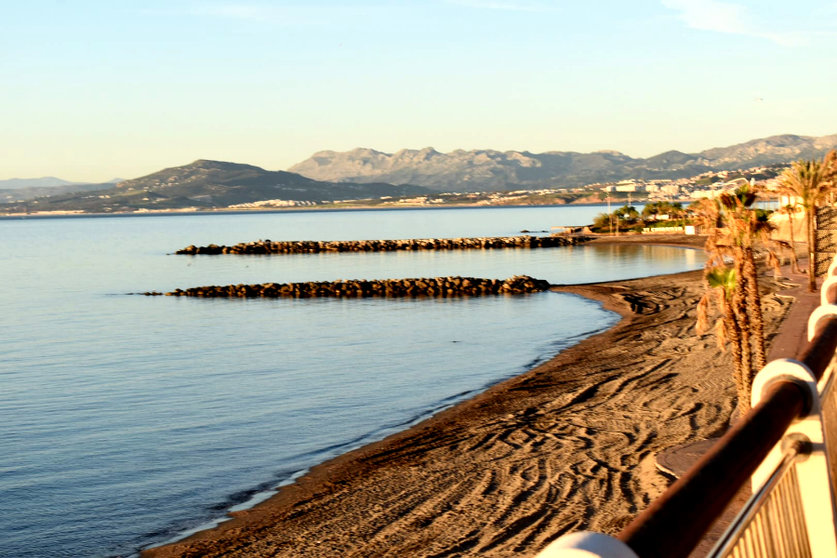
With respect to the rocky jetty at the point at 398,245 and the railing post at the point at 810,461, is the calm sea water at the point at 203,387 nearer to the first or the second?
the railing post at the point at 810,461

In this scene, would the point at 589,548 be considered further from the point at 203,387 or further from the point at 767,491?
the point at 203,387

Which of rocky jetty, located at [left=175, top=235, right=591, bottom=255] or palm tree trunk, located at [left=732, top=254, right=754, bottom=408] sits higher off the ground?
palm tree trunk, located at [left=732, top=254, right=754, bottom=408]

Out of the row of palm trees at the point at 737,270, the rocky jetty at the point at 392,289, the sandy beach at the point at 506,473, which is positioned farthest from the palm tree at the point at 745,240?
the rocky jetty at the point at 392,289

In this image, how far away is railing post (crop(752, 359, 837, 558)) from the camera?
3137mm

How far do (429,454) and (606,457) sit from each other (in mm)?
4479

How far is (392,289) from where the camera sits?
7512cm

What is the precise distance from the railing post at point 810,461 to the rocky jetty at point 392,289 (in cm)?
6744

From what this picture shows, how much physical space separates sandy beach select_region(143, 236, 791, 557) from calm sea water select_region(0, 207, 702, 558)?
1589mm

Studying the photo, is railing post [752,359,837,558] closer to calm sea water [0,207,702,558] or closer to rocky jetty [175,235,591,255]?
calm sea water [0,207,702,558]

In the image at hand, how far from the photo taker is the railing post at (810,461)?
314cm

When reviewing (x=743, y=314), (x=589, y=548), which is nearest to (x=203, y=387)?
(x=743, y=314)

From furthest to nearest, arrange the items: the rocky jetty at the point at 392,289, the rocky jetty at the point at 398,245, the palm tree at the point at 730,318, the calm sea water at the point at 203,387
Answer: the rocky jetty at the point at 398,245 → the rocky jetty at the point at 392,289 → the calm sea water at the point at 203,387 → the palm tree at the point at 730,318

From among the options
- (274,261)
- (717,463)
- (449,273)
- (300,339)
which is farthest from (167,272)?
(717,463)

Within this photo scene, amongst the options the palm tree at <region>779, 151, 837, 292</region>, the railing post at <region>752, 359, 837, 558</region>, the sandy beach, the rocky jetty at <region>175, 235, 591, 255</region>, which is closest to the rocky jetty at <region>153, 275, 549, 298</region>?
the palm tree at <region>779, 151, 837, 292</region>
